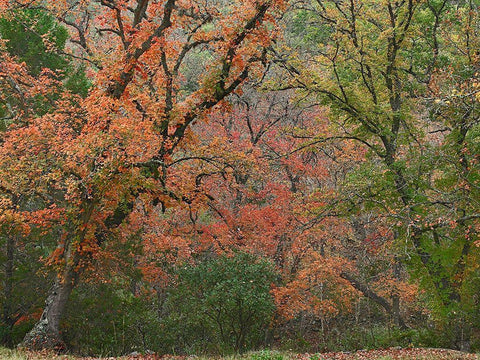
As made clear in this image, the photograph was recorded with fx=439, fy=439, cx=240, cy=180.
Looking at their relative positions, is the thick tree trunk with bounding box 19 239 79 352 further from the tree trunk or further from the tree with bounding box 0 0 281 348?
the tree trunk

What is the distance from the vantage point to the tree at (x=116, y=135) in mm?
10586

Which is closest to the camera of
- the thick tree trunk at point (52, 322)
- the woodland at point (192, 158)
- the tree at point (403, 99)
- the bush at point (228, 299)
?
the thick tree trunk at point (52, 322)

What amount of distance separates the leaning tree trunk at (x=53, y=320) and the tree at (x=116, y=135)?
1.0 inches

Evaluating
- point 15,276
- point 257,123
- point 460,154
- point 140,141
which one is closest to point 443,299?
point 460,154

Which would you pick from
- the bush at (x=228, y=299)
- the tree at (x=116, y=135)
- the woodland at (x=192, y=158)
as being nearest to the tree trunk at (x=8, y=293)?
the woodland at (x=192, y=158)

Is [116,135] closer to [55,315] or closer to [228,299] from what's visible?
[55,315]

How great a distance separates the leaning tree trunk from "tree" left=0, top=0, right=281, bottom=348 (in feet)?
0.08

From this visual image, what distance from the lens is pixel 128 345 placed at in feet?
47.7

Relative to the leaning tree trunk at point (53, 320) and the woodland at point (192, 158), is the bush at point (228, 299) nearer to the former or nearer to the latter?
the woodland at point (192, 158)

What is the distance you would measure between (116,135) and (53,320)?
16.6ft

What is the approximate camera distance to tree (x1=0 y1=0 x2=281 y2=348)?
10586 mm

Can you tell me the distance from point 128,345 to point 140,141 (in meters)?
7.34

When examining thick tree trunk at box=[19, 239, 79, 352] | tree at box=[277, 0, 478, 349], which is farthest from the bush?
tree at box=[277, 0, 478, 349]

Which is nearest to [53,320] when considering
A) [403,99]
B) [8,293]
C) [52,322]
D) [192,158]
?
[52,322]
